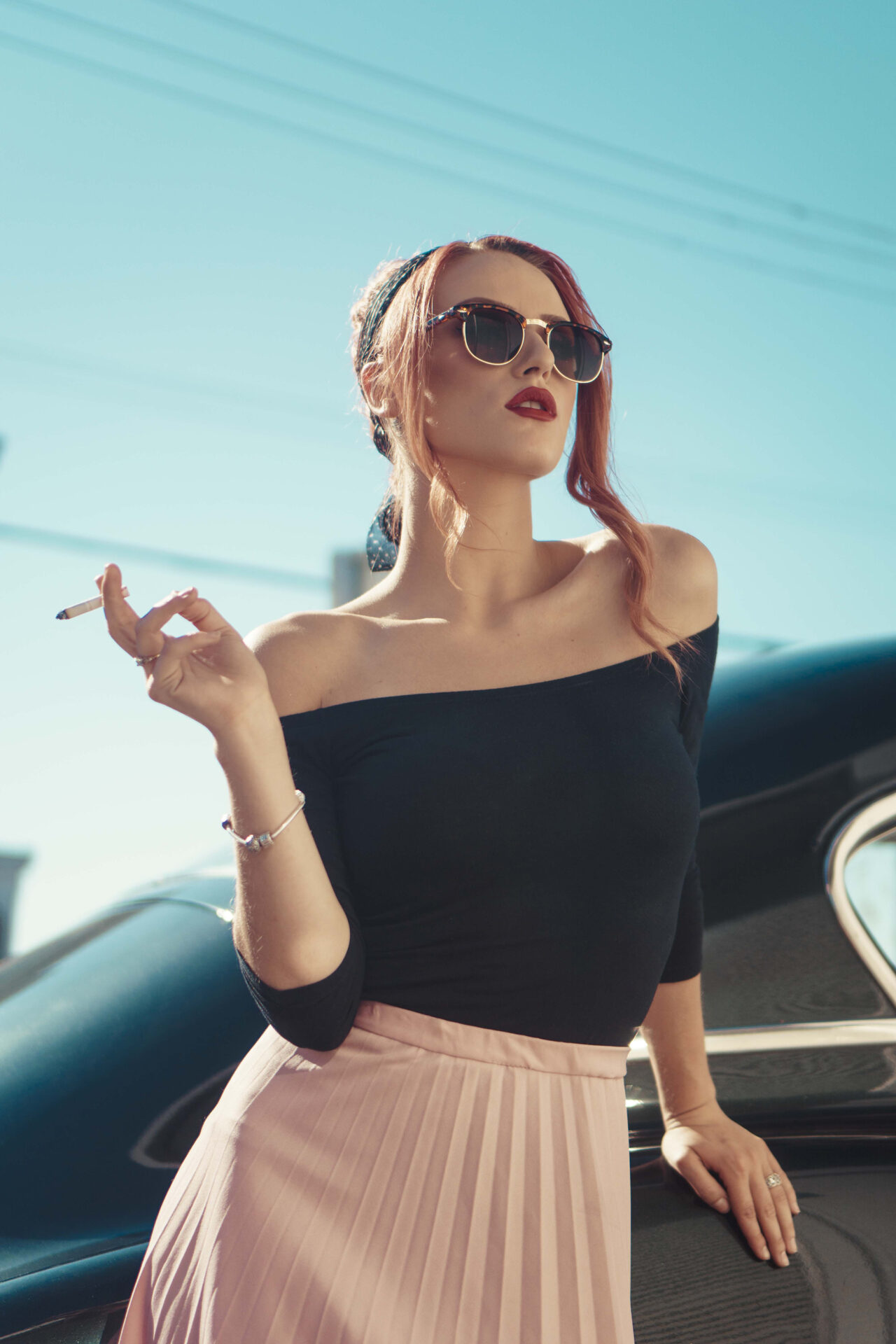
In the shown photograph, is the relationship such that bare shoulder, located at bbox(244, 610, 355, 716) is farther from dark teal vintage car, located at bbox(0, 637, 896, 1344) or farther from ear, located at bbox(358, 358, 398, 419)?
dark teal vintage car, located at bbox(0, 637, 896, 1344)

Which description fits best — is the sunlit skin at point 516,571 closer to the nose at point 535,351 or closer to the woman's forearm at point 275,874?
the nose at point 535,351

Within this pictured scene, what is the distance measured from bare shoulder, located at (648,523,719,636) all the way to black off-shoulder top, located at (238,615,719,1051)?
0.22 m

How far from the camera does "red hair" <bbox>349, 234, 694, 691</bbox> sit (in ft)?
5.02

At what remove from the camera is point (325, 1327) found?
1.10 meters

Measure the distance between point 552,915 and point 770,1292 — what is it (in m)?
0.52

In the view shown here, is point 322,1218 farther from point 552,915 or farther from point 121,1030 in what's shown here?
point 121,1030

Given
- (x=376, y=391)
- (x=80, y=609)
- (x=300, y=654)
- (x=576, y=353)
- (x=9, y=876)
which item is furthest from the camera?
(x=9, y=876)

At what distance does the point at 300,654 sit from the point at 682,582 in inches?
21.6

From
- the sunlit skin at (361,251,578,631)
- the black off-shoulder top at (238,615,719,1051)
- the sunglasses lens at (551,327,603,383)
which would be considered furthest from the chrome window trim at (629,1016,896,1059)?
the sunglasses lens at (551,327,603,383)

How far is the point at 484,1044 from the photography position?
125 centimetres

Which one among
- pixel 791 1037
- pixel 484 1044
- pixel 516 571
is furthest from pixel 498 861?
pixel 791 1037

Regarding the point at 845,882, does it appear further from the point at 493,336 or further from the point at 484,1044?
the point at 493,336

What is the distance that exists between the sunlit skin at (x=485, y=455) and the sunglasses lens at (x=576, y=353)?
0.7 inches

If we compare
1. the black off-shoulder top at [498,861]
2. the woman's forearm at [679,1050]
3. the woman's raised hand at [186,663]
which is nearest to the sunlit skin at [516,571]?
the woman's forearm at [679,1050]
